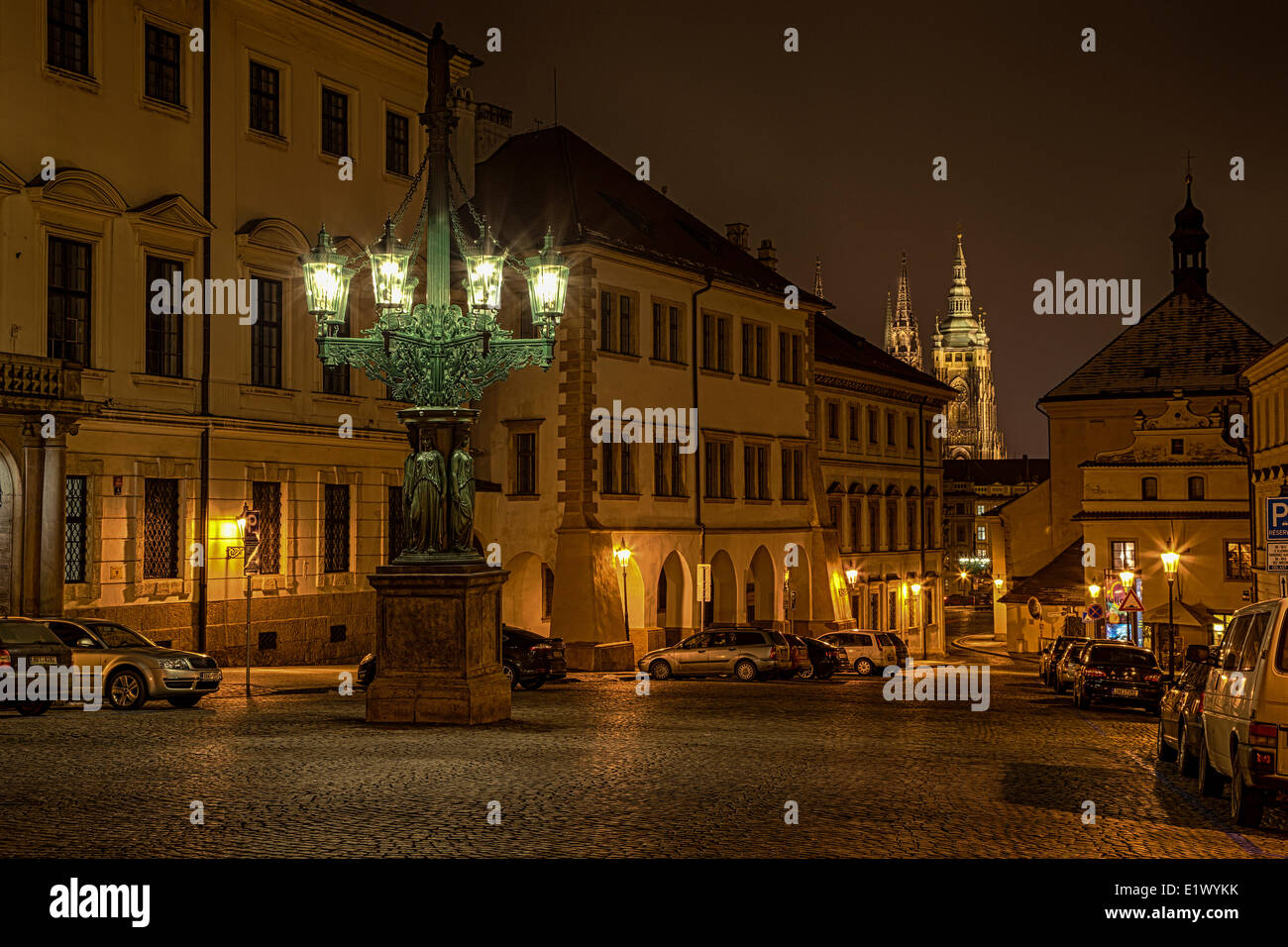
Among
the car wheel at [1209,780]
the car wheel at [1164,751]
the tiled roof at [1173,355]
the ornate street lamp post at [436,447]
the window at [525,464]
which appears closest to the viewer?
the car wheel at [1209,780]

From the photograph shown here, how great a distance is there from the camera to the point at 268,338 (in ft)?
121

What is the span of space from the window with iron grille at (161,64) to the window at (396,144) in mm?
7099

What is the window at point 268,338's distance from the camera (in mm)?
36312

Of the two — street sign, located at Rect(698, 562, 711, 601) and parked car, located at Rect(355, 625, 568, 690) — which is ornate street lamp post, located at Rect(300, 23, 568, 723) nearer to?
parked car, located at Rect(355, 625, 568, 690)

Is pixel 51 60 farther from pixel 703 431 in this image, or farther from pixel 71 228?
pixel 703 431

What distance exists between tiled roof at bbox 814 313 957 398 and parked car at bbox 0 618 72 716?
45346mm

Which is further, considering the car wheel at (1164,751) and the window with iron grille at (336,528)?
the window with iron grille at (336,528)

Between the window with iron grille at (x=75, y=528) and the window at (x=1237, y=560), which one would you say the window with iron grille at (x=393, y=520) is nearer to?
the window with iron grille at (x=75, y=528)

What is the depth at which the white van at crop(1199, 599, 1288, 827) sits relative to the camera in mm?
12805

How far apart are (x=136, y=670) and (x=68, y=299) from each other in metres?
10.8

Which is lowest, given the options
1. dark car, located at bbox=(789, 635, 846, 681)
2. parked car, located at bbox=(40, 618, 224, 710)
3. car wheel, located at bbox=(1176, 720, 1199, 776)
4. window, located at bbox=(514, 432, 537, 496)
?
dark car, located at bbox=(789, 635, 846, 681)

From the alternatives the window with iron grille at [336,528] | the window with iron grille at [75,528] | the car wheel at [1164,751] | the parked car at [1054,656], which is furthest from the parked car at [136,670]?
the parked car at [1054,656]

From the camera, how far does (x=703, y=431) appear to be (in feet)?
172

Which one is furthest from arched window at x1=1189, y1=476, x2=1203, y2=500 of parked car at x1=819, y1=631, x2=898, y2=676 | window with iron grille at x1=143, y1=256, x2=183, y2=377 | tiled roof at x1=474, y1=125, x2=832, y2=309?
window with iron grille at x1=143, y1=256, x2=183, y2=377
